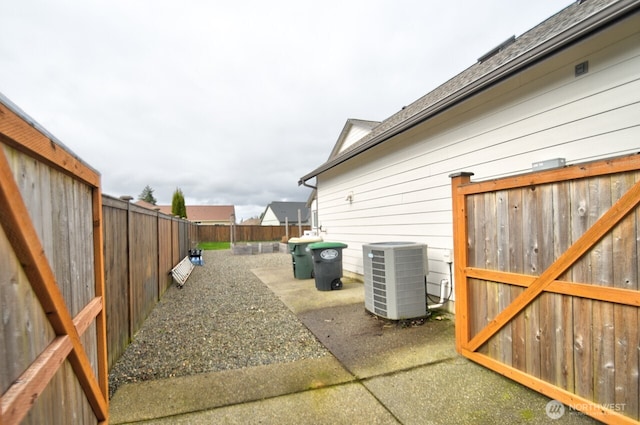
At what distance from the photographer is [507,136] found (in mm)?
3799

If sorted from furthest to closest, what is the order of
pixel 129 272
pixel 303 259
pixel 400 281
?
1. pixel 303 259
2. pixel 400 281
3. pixel 129 272

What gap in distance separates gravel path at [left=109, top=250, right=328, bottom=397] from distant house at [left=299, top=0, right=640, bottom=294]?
262cm

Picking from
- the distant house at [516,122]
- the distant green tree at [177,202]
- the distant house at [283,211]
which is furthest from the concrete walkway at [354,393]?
the distant house at [283,211]

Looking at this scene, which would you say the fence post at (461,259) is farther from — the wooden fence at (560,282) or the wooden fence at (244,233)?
the wooden fence at (244,233)

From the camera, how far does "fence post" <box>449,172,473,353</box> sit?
3146 millimetres

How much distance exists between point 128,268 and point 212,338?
1.44 meters

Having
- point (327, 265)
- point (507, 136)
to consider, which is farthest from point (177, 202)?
point (507, 136)

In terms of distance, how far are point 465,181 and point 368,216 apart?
3852mm

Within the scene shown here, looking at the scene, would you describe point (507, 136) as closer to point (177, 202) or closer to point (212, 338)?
point (212, 338)

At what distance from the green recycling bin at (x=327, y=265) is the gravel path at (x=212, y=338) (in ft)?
3.52

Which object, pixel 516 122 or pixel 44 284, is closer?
pixel 44 284

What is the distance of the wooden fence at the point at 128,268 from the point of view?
317 centimetres

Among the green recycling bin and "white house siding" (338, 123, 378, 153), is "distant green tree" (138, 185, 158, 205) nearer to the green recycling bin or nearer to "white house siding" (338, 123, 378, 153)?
"white house siding" (338, 123, 378, 153)

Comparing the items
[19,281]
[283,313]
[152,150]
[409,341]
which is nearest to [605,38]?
[409,341]
